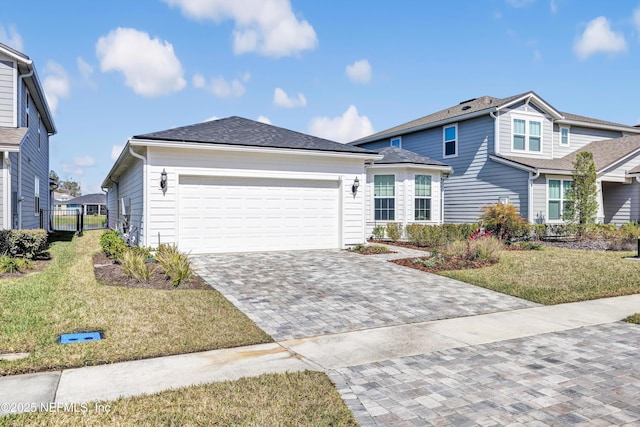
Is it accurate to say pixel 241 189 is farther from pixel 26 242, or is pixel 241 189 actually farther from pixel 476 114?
pixel 476 114

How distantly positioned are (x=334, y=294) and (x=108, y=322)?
3878mm

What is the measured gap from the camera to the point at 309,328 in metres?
5.94

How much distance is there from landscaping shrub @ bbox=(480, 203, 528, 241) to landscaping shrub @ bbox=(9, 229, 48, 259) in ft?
48.6

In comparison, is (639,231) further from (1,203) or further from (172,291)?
(1,203)

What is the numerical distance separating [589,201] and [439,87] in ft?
27.3

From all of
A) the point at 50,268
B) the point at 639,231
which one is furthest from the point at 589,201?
the point at 50,268

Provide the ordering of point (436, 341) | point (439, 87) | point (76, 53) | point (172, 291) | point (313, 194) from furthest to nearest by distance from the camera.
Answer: point (439, 87)
point (76, 53)
point (313, 194)
point (172, 291)
point (436, 341)

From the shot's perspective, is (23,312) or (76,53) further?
(76,53)

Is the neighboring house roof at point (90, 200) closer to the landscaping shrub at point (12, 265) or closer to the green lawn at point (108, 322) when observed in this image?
the landscaping shrub at point (12, 265)

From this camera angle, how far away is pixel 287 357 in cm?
479

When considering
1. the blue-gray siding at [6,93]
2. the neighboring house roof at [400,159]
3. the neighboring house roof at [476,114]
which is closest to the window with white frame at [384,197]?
the neighboring house roof at [400,159]

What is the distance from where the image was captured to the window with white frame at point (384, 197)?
59.0ft

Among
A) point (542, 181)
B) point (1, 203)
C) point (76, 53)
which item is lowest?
point (1, 203)

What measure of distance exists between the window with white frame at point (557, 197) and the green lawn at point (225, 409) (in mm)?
17755
